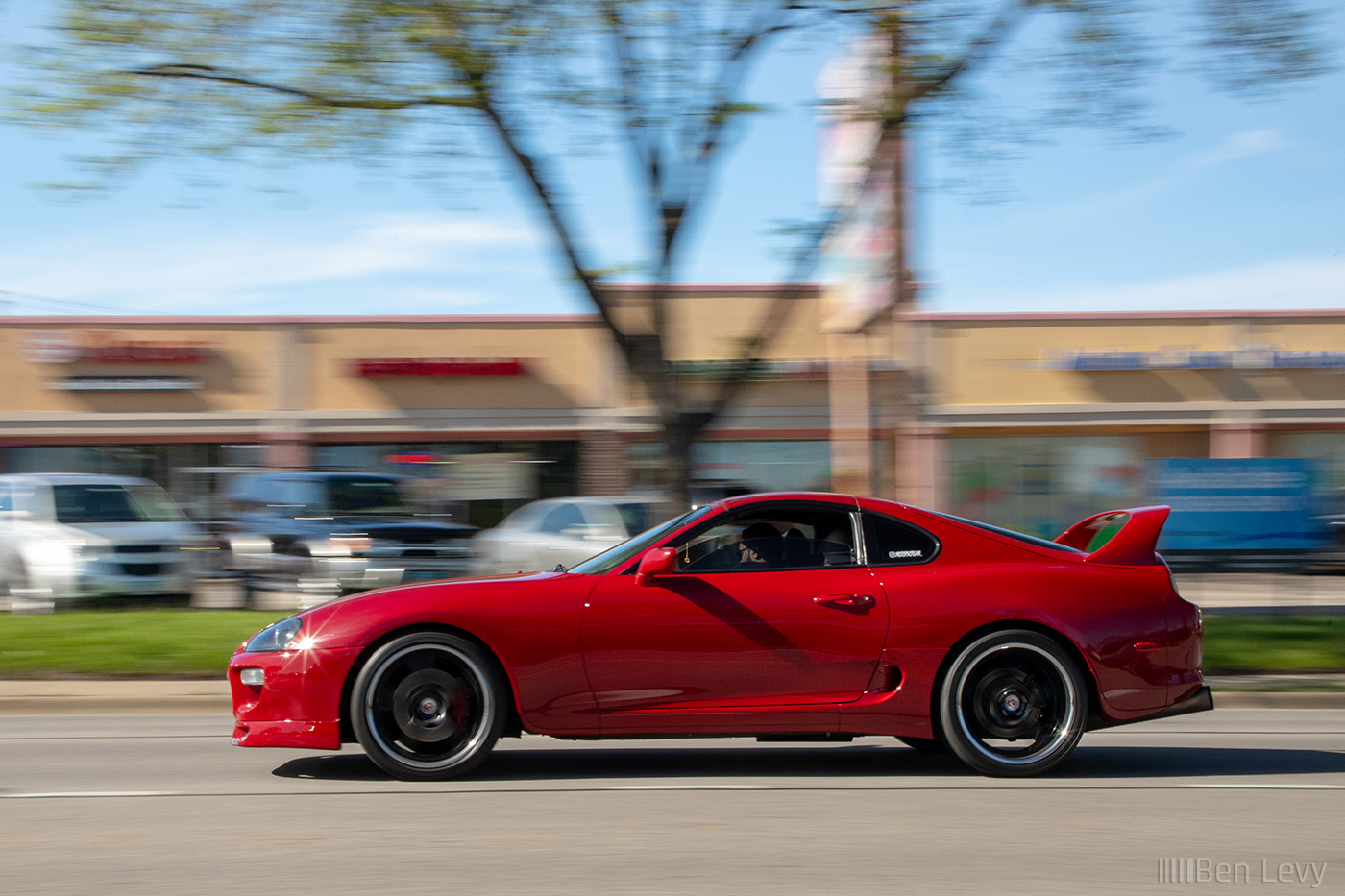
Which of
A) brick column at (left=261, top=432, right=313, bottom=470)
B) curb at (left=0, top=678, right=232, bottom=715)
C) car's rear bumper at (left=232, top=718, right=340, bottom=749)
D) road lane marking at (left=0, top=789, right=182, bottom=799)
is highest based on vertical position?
brick column at (left=261, top=432, right=313, bottom=470)

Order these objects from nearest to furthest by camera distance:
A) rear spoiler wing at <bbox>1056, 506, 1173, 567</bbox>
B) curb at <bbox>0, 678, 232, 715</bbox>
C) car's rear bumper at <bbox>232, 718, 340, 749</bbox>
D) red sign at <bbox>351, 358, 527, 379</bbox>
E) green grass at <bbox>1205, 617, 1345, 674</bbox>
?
1. car's rear bumper at <bbox>232, 718, 340, 749</bbox>
2. rear spoiler wing at <bbox>1056, 506, 1173, 567</bbox>
3. curb at <bbox>0, 678, 232, 715</bbox>
4. green grass at <bbox>1205, 617, 1345, 674</bbox>
5. red sign at <bbox>351, 358, 527, 379</bbox>

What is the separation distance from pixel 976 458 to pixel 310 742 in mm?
26349

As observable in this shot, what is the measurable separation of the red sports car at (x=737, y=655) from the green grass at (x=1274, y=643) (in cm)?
532

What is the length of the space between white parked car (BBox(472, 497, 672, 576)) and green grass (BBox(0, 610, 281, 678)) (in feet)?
12.6

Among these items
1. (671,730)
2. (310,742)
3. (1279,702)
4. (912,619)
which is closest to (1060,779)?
(912,619)

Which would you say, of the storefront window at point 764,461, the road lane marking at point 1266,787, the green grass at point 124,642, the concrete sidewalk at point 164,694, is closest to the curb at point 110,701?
the concrete sidewalk at point 164,694

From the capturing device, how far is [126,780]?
6547 mm

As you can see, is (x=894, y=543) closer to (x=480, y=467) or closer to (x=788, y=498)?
(x=788, y=498)

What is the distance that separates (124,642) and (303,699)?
6.14 m

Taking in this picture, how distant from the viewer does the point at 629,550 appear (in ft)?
21.2

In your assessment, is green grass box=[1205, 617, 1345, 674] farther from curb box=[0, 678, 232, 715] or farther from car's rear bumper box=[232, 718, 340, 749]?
curb box=[0, 678, 232, 715]

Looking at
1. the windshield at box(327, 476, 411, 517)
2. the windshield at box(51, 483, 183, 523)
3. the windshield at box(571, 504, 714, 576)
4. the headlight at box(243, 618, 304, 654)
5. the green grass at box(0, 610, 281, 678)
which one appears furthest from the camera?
the windshield at box(327, 476, 411, 517)

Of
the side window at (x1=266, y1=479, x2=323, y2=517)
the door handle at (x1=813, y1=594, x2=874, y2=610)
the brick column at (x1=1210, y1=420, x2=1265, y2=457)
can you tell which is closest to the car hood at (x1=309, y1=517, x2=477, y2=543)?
the side window at (x1=266, y1=479, x2=323, y2=517)

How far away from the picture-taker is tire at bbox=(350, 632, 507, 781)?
609 centimetres
